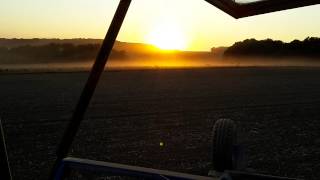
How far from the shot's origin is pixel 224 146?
6426mm

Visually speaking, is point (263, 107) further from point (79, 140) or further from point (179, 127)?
point (79, 140)

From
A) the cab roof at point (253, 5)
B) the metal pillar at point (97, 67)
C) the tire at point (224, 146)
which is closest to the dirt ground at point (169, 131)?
the tire at point (224, 146)

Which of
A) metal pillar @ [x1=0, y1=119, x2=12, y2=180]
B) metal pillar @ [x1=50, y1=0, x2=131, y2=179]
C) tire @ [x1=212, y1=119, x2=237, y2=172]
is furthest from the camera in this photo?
tire @ [x1=212, y1=119, x2=237, y2=172]

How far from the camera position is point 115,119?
15.6m

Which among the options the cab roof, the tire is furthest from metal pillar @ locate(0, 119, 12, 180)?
the tire

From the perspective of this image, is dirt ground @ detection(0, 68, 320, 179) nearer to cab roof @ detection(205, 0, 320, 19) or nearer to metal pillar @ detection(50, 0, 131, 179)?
metal pillar @ detection(50, 0, 131, 179)

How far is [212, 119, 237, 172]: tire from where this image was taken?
638 centimetres

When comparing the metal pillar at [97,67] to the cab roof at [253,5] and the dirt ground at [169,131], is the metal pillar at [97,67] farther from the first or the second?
the dirt ground at [169,131]

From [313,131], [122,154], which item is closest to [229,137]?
[122,154]

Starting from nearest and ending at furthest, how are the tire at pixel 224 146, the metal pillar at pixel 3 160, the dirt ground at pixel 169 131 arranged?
the metal pillar at pixel 3 160 → the tire at pixel 224 146 → the dirt ground at pixel 169 131

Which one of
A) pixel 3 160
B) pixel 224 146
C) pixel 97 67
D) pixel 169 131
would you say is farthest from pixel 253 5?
pixel 169 131

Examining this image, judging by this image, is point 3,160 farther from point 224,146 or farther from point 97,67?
point 224,146

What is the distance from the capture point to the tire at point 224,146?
20.9ft

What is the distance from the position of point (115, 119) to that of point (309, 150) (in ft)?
21.8
